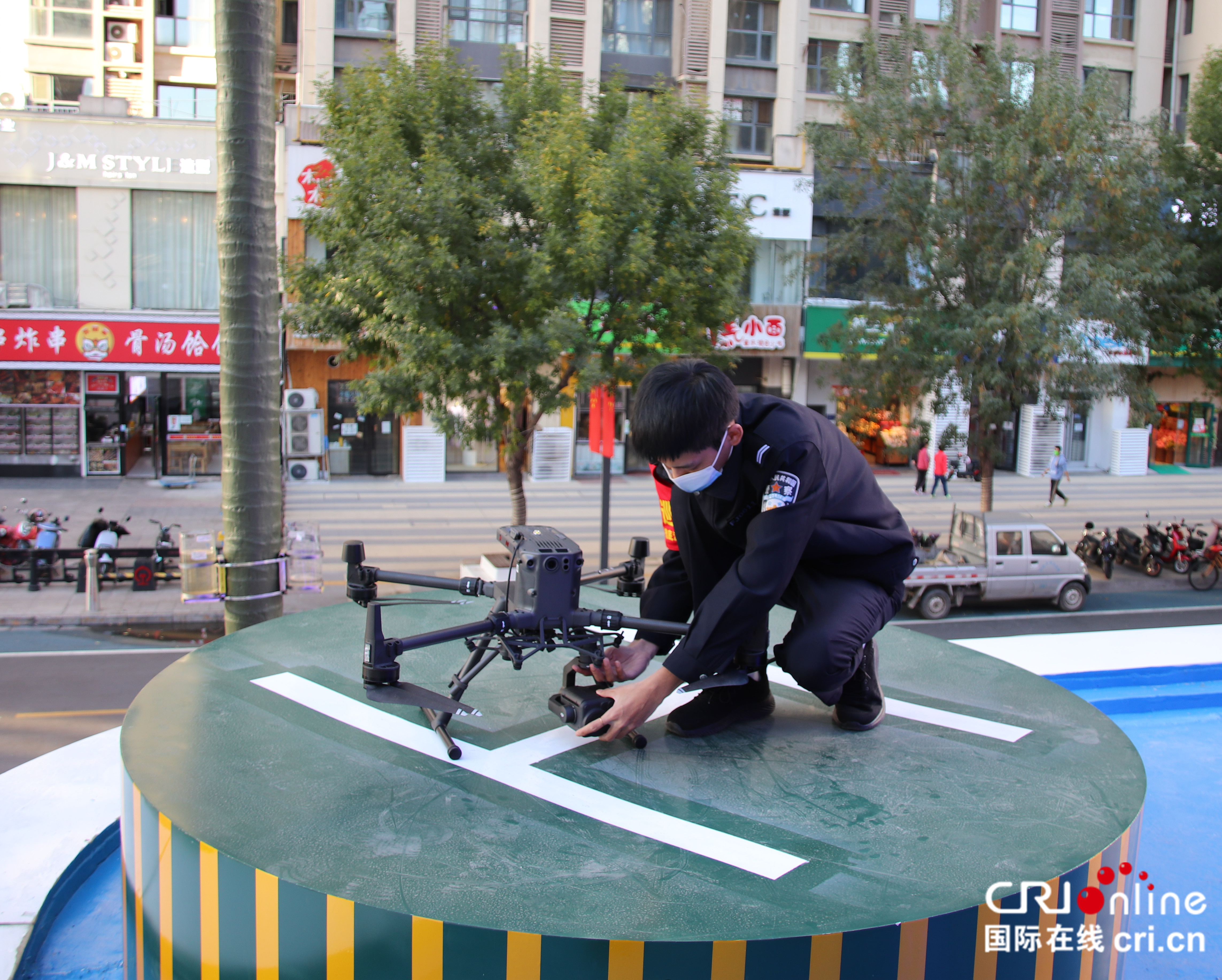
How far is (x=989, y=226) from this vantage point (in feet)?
50.7

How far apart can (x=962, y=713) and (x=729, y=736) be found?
43.8 inches

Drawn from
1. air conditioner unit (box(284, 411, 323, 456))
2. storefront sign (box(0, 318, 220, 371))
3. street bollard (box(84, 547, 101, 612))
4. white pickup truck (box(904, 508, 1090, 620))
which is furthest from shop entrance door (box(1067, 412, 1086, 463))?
street bollard (box(84, 547, 101, 612))

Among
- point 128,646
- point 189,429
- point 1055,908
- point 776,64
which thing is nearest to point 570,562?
point 1055,908

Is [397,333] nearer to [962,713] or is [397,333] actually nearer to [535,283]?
[535,283]

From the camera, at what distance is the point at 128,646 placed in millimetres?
12539

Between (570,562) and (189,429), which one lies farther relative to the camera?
(189,429)

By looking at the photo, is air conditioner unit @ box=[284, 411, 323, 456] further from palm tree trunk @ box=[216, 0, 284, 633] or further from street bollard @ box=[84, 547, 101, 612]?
palm tree trunk @ box=[216, 0, 284, 633]

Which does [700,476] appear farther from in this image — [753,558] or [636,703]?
[636,703]

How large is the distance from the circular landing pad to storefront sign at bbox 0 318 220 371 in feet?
72.8

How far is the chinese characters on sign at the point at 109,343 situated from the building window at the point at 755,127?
14.8 m

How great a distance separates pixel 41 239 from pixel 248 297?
2295 centimetres

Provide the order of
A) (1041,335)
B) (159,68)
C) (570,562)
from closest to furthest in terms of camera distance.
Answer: (570,562) → (1041,335) → (159,68)

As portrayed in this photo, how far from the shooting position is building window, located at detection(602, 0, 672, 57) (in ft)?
90.1

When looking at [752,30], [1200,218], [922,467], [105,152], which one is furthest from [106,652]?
[752,30]
